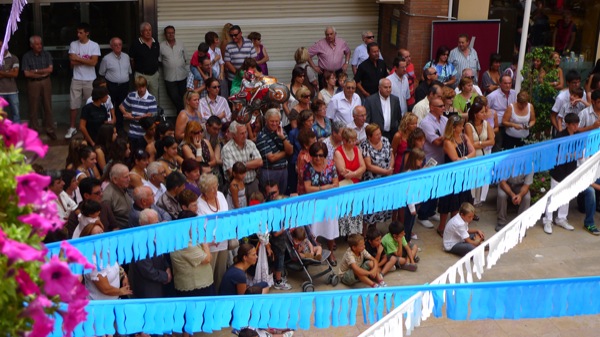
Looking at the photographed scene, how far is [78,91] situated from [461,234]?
6229mm

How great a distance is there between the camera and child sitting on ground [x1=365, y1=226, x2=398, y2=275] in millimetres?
10102

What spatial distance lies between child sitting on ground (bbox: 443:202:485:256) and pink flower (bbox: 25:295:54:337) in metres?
8.19

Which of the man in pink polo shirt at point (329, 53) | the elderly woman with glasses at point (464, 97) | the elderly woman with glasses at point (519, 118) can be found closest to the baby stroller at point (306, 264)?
the elderly woman with glasses at point (464, 97)

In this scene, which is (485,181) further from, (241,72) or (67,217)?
(241,72)

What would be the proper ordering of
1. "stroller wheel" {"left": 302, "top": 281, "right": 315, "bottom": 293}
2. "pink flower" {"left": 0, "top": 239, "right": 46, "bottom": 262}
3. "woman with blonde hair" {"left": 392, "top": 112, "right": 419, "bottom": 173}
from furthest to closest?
"woman with blonde hair" {"left": 392, "top": 112, "right": 419, "bottom": 173}, "stroller wheel" {"left": 302, "top": 281, "right": 315, "bottom": 293}, "pink flower" {"left": 0, "top": 239, "right": 46, "bottom": 262}

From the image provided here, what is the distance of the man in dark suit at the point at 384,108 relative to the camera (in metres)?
12.2

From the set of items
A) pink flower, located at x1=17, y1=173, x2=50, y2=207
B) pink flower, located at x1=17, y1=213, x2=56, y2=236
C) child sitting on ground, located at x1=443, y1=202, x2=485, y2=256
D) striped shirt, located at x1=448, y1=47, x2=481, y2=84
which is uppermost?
pink flower, located at x1=17, y1=173, x2=50, y2=207

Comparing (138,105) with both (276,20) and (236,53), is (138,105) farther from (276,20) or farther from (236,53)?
(276,20)

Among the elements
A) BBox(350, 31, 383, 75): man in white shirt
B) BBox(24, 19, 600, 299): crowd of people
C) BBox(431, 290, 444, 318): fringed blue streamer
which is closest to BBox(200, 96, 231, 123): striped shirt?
BBox(24, 19, 600, 299): crowd of people

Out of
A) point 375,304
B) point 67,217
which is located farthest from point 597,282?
point 67,217

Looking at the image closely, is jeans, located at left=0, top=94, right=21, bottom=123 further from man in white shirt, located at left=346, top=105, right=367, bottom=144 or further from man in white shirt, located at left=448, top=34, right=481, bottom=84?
man in white shirt, located at left=448, top=34, right=481, bottom=84

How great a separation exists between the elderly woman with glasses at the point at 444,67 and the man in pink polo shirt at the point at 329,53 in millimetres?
1448

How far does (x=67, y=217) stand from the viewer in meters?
8.80

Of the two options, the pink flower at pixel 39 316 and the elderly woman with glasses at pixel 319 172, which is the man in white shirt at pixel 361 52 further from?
the pink flower at pixel 39 316
